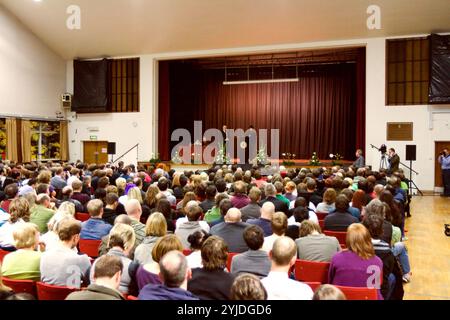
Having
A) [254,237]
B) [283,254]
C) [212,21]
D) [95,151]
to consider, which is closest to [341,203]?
[254,237]

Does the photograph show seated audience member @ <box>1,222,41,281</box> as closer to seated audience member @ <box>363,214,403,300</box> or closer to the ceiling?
seated audience member @ <box>363,214,403,300</box>

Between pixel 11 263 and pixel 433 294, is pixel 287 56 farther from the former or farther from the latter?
pixel 11 263

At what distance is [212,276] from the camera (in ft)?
9.78

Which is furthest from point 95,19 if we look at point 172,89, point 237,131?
point 237,131

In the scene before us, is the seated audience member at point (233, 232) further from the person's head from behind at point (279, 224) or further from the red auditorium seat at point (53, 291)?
the red auditorium seat at point (53, 291)

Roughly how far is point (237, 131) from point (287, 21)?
303 inches

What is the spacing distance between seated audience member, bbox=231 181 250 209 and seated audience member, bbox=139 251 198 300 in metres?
3.84

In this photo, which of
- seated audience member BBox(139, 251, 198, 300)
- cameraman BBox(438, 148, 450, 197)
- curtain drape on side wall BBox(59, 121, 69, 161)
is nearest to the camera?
seated audience member BBox(139, 251, 198, 300)

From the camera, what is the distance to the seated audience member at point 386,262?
3.85 m

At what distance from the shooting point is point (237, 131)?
838 inches

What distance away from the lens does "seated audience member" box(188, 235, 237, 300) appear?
9.59 ft

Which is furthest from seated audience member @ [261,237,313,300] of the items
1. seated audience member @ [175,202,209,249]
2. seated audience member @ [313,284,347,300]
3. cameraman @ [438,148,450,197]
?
cameraman @ [438,148,450,197]

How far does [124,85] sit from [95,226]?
564 inches
